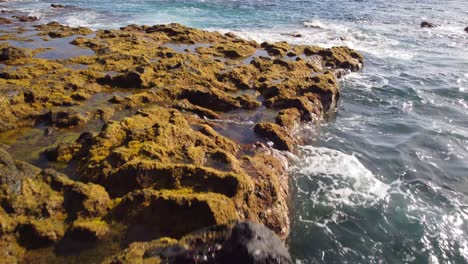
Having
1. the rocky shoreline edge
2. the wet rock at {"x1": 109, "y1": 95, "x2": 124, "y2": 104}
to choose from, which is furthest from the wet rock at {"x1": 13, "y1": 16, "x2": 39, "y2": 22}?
the wet rock at {"x1": 109, "y1": 95, "x2": 124, "y2": 104}

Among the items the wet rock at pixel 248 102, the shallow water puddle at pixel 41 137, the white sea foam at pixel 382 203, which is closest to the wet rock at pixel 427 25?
the wet rock at pixel 248 102

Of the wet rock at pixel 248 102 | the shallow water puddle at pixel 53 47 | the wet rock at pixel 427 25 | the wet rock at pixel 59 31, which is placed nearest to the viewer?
the wet rock at pixel 248 102

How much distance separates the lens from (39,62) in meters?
19.6

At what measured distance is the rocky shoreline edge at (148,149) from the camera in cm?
759

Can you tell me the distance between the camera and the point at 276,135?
13.7 m

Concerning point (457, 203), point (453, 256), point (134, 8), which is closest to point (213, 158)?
point (453, 256)

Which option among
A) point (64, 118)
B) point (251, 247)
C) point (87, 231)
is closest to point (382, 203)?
point (251, 247)

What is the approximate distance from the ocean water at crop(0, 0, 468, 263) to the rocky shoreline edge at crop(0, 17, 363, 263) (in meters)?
1.14

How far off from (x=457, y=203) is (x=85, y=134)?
13.1 metres

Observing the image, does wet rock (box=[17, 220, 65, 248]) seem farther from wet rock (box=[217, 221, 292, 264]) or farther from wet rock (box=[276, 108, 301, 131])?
wet rock (box=[276, 108, 301, 131])

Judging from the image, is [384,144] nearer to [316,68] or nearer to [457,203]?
[457,203]

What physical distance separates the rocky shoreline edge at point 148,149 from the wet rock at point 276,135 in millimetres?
50

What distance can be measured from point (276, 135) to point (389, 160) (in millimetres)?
4998

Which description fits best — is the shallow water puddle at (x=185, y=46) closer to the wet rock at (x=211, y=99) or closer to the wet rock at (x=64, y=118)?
the wet rock at (x=211, y=99)
